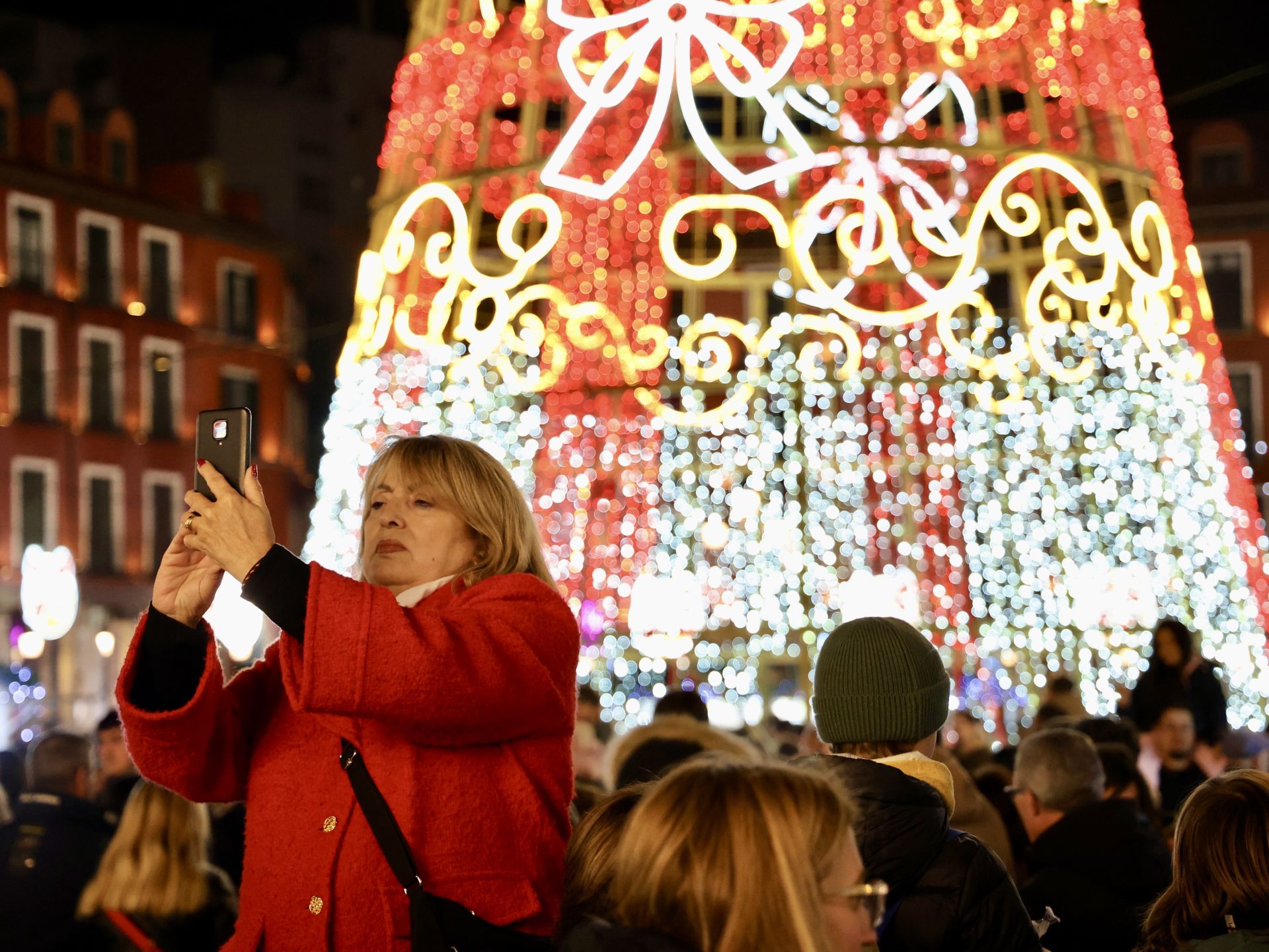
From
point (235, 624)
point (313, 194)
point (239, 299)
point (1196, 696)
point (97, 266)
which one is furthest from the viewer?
point (313, 194)

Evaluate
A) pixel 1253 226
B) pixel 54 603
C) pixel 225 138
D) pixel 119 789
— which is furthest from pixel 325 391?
pixel 119 789

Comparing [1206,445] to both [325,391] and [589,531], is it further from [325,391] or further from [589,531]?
[325,391]

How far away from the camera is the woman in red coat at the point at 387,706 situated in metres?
2.25

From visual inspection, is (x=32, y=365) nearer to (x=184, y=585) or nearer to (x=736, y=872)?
(x=184, y=585)

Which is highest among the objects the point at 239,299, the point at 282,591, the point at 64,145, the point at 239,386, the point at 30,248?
the point at 64,145

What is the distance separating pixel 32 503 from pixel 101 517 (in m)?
1.64

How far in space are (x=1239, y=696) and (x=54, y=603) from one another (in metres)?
9.77

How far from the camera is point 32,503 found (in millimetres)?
29453

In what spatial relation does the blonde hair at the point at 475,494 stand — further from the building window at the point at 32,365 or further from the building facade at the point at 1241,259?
the building window at the point at 32,365

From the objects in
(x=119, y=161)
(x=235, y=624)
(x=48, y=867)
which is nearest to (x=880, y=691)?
(x=48, y=867)

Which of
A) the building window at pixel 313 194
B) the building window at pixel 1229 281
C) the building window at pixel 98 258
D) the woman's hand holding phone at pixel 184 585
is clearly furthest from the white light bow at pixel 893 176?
the building window at pixel 313 194

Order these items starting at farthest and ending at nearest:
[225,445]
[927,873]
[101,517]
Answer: [101,517], [927,873], [225,445]

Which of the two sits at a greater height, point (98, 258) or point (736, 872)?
point (98, 258)

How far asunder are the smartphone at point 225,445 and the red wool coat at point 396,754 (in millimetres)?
200
